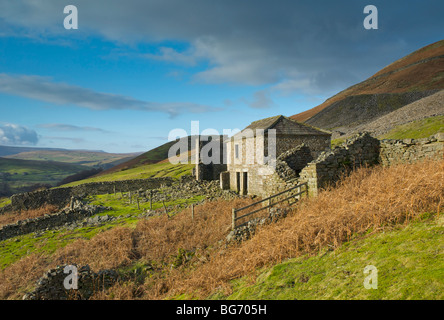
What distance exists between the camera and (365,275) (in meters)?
4.07

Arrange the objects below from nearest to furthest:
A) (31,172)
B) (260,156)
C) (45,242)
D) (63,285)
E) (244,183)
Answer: (63,285) < (45,242) < (260,156) < (244,183) < (31,172)

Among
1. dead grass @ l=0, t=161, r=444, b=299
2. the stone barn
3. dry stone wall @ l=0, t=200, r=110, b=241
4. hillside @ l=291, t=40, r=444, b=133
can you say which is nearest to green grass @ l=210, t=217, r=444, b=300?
dead grass @ l=0, t=161, r=444, b=299

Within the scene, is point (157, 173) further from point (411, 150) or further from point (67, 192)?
point (411, 150)

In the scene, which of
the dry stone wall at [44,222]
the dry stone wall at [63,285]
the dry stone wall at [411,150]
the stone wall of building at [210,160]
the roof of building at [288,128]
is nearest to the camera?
the dry stone wall at [63,285]

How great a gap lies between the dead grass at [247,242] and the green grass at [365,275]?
389 millimetres

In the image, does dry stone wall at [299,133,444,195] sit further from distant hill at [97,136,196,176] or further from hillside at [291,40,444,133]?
distant hill at [97,136,196,176]

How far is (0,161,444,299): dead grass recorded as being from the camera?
580 cm

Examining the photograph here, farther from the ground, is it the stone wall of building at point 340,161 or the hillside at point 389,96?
the hillside at point 389,96

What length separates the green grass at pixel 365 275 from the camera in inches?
139

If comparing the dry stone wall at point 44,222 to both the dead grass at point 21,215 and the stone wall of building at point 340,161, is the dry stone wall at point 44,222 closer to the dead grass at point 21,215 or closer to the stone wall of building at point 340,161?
the dead grass at point 21,215

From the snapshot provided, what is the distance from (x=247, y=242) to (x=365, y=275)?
14.2 feet

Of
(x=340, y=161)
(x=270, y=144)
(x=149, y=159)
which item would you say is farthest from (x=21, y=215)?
(x=149, y=159)

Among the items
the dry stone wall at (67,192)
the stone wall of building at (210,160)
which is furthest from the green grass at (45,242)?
the dry stone wall at (67,192)

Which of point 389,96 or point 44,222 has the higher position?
point 389,96
